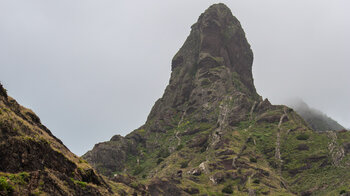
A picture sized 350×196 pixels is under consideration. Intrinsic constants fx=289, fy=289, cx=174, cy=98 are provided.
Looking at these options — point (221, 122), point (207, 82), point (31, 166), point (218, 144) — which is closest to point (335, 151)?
point (218, 144)

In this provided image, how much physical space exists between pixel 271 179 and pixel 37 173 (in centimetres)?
7883

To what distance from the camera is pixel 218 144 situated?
11212 cm

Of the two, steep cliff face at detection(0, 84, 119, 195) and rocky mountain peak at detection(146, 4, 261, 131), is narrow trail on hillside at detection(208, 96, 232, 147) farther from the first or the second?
steep cliff face at detection(0, 84, 119, 195)

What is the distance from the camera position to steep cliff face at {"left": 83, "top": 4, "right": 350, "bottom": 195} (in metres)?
87.1

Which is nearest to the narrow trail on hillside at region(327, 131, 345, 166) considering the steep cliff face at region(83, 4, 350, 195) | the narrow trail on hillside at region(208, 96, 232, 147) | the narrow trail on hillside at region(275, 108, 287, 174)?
the steep cliff face at region(83, 4, 350, 195)

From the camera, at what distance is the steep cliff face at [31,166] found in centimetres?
2308

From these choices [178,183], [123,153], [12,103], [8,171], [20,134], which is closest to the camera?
[8,171]

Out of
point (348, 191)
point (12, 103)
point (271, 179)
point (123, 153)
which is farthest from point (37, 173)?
point (123, 153)

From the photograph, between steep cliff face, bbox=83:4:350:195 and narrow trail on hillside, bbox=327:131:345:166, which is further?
narrow trail on hillside, bbox=327:131:345:166

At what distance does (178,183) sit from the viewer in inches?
3337

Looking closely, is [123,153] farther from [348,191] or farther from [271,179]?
[348,191]

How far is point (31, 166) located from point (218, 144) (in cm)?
9160

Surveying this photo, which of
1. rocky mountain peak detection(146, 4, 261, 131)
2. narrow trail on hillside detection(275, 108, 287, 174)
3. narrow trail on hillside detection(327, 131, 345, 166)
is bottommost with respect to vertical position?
narrow trail on hillside detection(327, 131, 345, 166)

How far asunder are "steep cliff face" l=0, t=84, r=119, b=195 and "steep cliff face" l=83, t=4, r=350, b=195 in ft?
138
